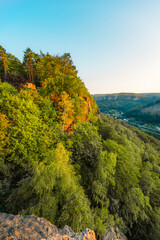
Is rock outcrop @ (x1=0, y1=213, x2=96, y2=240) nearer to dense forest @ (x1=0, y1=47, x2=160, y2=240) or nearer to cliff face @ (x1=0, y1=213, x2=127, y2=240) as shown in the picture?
cliff face @ (x1=0, y1=213, x2=127, y2=240)

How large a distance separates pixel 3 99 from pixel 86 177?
1590 centimetres

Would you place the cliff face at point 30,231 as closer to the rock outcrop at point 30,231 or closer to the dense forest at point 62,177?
the rock outcrop at point 30,231

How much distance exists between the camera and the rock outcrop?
4348 millimetres

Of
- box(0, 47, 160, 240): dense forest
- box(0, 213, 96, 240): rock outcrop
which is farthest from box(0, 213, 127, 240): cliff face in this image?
box(0, 47, 160, 240): dense forest

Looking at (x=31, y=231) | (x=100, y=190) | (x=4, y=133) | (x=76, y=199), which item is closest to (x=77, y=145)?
(x=100, y=190)

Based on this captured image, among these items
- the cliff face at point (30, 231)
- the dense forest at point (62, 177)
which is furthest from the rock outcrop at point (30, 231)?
the dense forest at point (62, 177)

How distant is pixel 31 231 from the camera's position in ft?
15.3

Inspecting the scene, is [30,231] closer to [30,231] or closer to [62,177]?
[30,231]

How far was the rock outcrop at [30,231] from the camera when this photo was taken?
14.3 feet

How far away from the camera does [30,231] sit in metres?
4.64

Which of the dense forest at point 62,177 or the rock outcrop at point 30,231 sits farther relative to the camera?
the dense forest at point 62,177

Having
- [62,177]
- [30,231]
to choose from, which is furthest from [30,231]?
[62,177]

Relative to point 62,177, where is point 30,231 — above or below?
above

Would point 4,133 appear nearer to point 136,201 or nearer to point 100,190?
point 100,190
